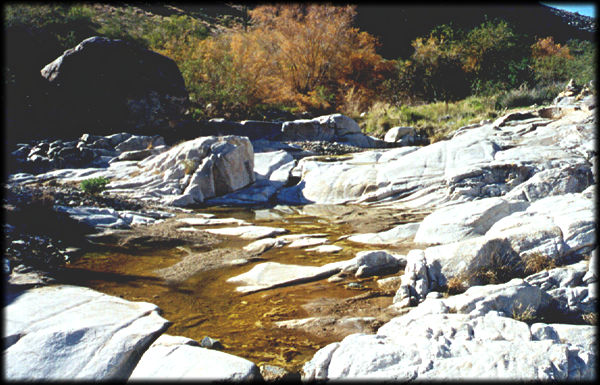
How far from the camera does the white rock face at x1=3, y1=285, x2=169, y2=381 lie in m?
2.81

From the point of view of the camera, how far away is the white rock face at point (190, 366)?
2.65 meters

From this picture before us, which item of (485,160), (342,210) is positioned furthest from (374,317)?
(485,160)

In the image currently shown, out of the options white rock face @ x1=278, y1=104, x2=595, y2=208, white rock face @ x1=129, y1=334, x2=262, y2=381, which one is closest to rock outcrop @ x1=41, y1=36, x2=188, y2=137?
white rock face @ x1=278, y1=104, x2=595, y2=208

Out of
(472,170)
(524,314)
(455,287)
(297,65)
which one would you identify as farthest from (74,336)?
(297,65)

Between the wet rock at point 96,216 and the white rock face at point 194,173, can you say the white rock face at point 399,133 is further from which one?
the wet rock at point 96,216

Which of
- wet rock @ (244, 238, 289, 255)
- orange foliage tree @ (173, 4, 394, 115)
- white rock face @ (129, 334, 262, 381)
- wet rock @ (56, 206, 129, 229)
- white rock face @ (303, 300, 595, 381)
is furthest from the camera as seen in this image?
orange foliage tree @ (173, 4, 394, 115)

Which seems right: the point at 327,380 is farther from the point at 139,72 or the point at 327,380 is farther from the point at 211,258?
the point at 139,72

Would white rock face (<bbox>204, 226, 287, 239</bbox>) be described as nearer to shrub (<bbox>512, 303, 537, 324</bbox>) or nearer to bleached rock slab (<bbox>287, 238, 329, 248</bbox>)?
bleached rock slab (<bbox>287, 238, 329, 248</bbox>)

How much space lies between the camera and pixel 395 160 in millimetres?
10586

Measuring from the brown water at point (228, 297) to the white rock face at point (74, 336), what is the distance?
1.39 ft

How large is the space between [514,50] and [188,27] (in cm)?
1928

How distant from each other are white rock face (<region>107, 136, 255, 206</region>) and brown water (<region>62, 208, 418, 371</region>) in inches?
162

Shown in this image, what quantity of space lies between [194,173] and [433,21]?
3291 cm

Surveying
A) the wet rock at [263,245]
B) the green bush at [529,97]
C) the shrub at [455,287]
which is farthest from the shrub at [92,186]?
the green bush at [529,97]
